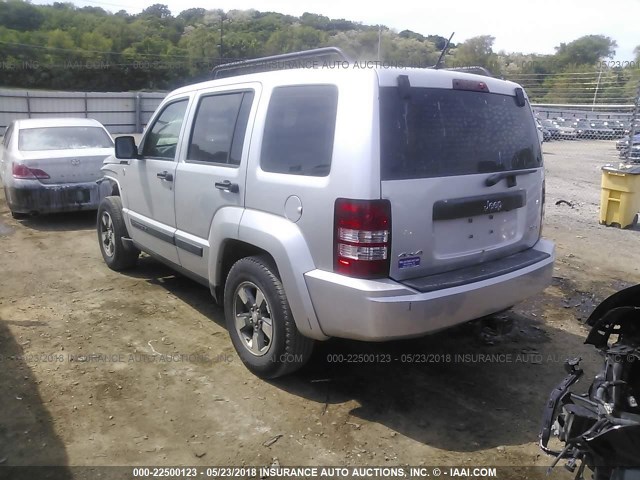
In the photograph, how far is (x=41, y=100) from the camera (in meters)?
25.8

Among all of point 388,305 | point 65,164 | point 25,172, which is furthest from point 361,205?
point 25,172

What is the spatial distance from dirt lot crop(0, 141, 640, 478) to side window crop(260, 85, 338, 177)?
4.92ft

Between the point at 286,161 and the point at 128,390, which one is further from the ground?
the point at 286,161

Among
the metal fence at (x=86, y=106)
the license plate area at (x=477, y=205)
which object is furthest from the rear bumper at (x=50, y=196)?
the metal fence at (x=86, y=106)

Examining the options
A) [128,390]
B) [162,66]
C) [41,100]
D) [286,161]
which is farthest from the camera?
[162,66]

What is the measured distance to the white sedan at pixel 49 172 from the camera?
25.0 feet

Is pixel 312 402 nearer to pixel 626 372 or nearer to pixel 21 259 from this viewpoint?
pixel 626 372

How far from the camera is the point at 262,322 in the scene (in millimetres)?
3564

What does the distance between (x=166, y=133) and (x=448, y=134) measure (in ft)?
8.88

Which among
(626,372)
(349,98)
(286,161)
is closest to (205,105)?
(286,161)

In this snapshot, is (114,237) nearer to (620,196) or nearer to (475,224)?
(475,224)

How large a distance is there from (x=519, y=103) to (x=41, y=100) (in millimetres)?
27408

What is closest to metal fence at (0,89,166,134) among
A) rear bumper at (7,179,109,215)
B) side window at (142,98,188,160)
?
rear bumper at (7,179,109,215)

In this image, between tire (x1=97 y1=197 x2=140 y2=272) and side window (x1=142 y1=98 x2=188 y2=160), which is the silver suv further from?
tire (x1=97 y1=197 x2=140 y2=272)
